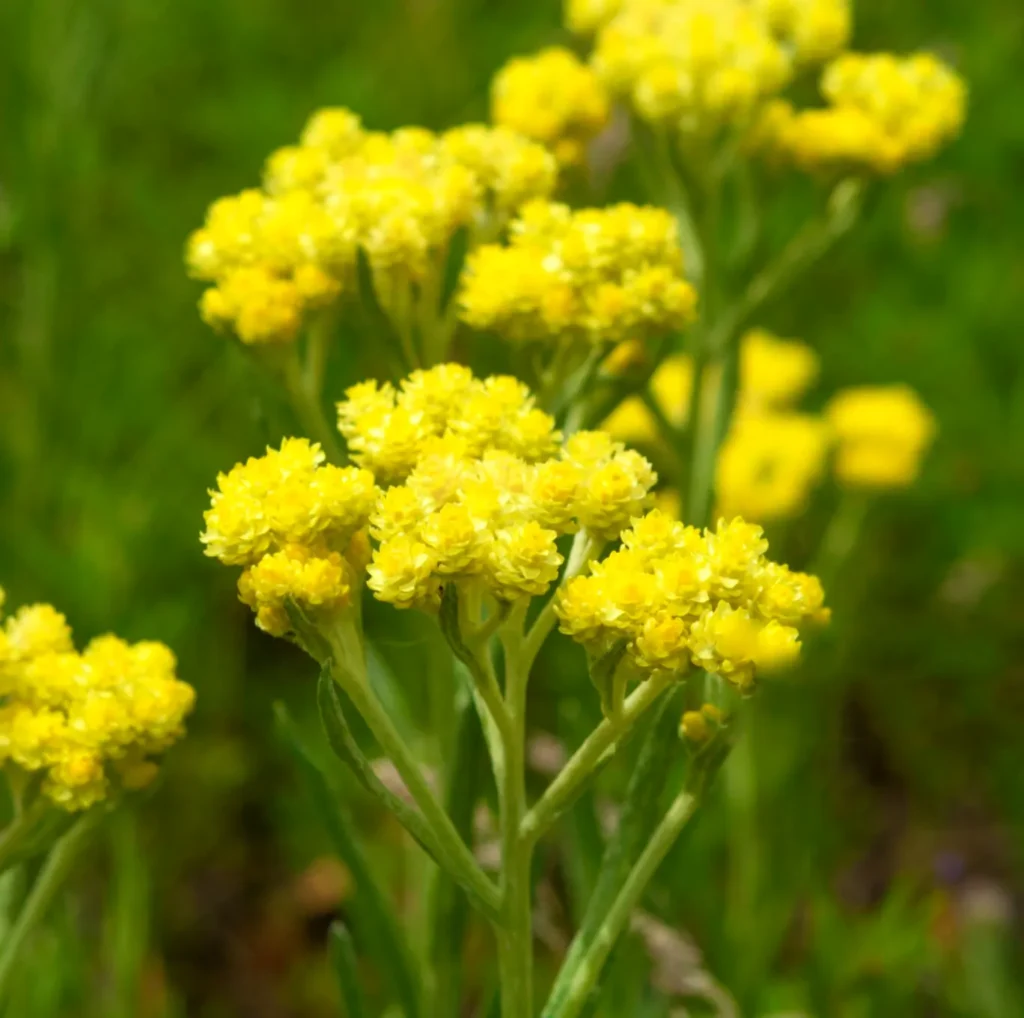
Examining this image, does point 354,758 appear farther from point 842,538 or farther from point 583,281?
point 842,538

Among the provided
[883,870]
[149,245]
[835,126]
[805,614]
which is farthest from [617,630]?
[149,245]

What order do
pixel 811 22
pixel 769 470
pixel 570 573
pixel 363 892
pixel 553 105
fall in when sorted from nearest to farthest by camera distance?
pixel 570 573 < pixel 363 892 < pixel 553 105 < pixel 811 22 < pixel 769 470

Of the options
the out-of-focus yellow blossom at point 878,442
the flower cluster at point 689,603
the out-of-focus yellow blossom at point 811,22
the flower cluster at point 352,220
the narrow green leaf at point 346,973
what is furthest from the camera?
the out-of-focus yellow blossom at point 878,442

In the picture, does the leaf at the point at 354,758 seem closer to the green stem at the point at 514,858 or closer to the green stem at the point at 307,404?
the green stem at the point at 514,858

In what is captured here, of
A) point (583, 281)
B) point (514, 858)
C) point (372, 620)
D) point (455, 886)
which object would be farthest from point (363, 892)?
point (372, 620)

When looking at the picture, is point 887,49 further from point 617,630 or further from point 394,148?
point 617,630

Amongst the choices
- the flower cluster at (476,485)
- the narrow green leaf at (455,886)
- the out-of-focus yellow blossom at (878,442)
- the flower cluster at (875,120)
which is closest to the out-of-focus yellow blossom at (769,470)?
the out-of-focus yellow blossom at (878,442)
